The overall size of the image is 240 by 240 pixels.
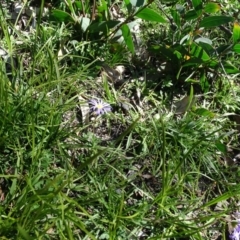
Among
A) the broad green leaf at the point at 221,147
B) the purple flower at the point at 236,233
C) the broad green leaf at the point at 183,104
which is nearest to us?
the purple flower at the point at 236,233

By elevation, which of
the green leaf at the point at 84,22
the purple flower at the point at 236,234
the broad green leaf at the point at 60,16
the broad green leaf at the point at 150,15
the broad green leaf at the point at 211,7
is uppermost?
the broad green leaf at the point at 211,7

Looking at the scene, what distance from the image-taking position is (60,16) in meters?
1.82

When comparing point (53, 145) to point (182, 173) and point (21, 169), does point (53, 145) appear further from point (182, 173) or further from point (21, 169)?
point (182, 173)

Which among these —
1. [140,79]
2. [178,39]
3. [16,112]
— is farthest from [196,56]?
[16,112]

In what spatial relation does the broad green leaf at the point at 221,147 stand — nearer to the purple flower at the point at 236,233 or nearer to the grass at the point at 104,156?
the grass at the point at 104,156

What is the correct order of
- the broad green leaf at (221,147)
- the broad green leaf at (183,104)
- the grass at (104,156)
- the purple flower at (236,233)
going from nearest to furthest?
the grass at (104,156), the purple flower at (236,233), the broad green leaf at (221,147), the broad green leaf at (183,104)

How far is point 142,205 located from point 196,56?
625 mm

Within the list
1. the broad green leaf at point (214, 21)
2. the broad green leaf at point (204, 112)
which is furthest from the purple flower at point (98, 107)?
the broad green leaf at point (214, 21)

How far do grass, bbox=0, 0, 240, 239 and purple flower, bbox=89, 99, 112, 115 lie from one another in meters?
0.02

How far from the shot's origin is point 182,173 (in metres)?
1.68

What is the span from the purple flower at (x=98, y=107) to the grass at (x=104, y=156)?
0.08 feet

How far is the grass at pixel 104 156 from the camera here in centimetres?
145

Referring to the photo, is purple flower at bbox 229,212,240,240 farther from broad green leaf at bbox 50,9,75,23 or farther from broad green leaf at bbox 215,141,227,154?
broad green leaf at bbox 50,9,75,23

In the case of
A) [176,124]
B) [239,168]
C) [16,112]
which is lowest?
[239,168]
